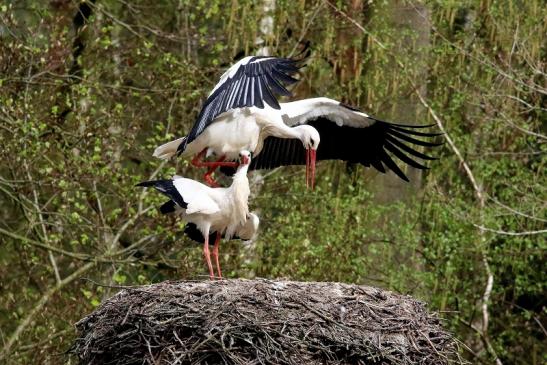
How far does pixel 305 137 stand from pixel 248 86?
72 cm

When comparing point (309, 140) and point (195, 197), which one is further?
point (309, 140)

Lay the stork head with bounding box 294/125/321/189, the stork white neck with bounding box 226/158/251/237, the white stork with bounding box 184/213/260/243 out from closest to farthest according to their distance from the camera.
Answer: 1. the stork white neck with bounding box 226/158/251/237
2. the white stork with bounding box 184/213/260/243
3. the stork head with bounding box 294/125/321/189

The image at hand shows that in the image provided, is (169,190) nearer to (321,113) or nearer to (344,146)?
(321,113)

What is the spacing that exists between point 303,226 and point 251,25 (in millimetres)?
2151

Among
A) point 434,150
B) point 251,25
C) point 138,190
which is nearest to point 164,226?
point 138,190

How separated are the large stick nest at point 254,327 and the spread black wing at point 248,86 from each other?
1.60m

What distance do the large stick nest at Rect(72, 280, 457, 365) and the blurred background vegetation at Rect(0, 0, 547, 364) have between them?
133 inches

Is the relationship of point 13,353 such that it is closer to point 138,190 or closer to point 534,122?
point 138,190

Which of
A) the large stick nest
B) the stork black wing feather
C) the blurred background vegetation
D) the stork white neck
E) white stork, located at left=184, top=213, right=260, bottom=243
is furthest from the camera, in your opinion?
the blurred background vegetation

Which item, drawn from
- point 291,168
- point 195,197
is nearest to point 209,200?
point 195,197

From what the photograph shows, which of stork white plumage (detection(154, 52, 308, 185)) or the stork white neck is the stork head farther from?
the stork white neck

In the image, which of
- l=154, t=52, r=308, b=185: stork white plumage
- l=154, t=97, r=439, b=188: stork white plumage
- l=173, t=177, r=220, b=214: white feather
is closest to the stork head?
l=154, t=97, r=439, b=188: stork white plumage

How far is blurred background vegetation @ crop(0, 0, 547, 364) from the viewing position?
531 inches

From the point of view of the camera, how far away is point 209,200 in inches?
429
